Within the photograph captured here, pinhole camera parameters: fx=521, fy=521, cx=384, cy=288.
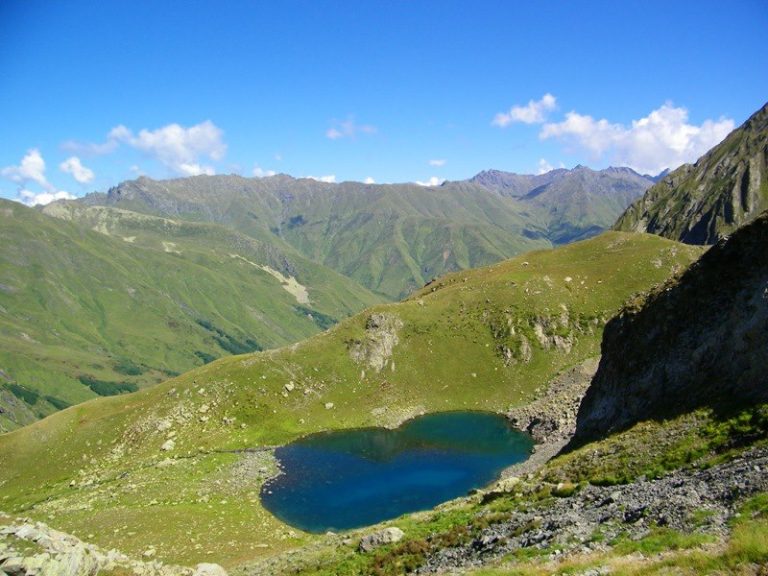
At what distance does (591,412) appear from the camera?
5275 centimetres

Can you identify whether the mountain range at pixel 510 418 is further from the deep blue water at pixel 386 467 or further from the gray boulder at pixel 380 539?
the deep blue water at pixel 386 467

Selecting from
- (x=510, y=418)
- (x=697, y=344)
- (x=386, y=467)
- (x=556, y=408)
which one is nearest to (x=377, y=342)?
(x=510, y=418)

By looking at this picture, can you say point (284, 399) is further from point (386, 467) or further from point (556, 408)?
point (556, 408)

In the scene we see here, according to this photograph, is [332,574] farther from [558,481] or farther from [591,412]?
[591,412]

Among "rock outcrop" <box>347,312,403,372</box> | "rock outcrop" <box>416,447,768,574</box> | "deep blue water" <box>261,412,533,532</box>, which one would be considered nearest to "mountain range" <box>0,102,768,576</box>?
"rock outcrop" <box>416,447,768,574</box>

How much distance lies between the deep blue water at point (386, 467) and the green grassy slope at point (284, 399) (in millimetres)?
3805

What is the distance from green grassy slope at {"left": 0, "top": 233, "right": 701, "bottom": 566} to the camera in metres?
59.2

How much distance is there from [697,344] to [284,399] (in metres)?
77.2

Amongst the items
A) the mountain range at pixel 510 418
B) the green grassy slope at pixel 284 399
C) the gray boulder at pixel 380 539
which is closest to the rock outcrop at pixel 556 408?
A: the mountain range at pixel 510 418

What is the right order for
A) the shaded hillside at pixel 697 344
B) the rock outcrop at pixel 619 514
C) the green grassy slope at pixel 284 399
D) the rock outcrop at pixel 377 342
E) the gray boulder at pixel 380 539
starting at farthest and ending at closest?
the rock outcrop at pixel 377 342, the green grassy slope at pixel 284 399, the gray boulder at pixel 380 539, the shaded hillside at pixel 697 344, the rock outcrop at pixel 619 514

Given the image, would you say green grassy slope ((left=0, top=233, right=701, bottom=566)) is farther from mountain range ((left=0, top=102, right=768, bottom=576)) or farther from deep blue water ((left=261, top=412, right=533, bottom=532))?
deep blue water ((left=261, top=412, right=533, bottom=532))

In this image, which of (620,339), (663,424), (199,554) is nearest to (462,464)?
(620,339)

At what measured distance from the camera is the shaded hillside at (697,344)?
33312 mm

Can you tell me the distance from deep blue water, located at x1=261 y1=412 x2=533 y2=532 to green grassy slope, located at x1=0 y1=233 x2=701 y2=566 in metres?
3.80
